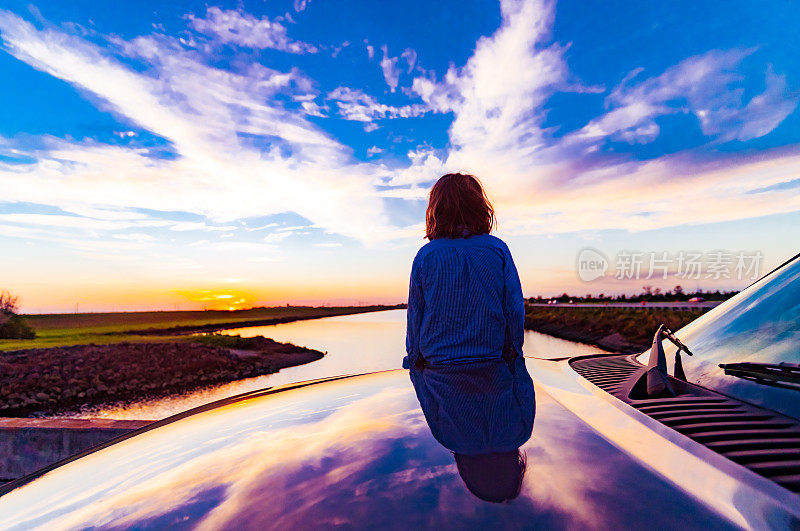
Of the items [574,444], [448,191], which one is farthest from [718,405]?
[448,191]

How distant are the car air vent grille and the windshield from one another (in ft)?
0.15

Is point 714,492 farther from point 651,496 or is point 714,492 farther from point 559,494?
point 559,494

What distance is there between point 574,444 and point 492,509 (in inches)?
13.9

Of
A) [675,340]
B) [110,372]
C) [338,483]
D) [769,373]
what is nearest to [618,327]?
[110,372]

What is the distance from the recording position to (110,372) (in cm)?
2020

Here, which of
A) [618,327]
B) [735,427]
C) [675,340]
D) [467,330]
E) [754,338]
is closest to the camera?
[735,427]

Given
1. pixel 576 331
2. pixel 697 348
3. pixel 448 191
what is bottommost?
pixel 576 331

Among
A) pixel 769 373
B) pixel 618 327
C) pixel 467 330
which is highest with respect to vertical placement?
pixel 467 330

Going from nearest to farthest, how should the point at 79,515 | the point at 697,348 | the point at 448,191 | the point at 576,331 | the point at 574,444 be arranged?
the point at 79,515
the point at 574,444
the point at 697,348
the point at 448,191
the point at 576,331

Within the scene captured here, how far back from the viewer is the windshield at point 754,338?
4.06ft

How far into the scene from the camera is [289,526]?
65 cm

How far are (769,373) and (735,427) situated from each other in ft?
0.74

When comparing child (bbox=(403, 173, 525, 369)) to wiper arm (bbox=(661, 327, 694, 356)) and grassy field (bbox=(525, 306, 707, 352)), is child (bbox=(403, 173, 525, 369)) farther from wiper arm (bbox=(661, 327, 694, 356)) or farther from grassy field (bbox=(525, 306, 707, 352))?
grassy field (bbox=(525, 306, 707, 352))

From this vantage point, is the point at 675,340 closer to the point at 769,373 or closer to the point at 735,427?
the point at 769,373
